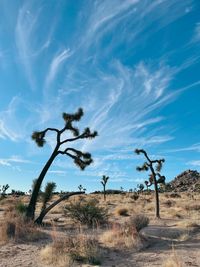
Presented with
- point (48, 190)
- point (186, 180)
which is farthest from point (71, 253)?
point (186, 180)

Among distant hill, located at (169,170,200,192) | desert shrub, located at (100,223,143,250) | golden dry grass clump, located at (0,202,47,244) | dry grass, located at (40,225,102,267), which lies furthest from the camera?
distant hill, located at (169,170,200,192)

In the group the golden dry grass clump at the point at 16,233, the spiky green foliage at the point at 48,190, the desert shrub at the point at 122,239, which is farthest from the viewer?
the spiky green foliage at the point at 48,190

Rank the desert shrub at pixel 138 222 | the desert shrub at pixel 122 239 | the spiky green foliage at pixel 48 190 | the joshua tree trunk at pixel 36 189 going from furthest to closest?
the spiky green foliage at pixel 48 190
the joshua tree trunk at pixel 36 189
the desert shrub at pixel 138 222
the desert shrub at pixel 122 239

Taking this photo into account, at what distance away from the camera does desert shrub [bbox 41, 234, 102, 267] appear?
803 centimetres

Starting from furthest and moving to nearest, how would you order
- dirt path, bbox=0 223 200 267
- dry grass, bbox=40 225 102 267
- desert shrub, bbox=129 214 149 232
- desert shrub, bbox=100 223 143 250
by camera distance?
desert shrub, bbox=129 214 149 232 → desert shrub, bbox=100 223 143 250 → dirt path, bbox=0 223 200 267 → dry grass, bbox=40 225 102 267

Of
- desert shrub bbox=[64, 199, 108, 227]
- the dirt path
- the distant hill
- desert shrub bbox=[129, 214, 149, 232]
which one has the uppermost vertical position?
the distant hill

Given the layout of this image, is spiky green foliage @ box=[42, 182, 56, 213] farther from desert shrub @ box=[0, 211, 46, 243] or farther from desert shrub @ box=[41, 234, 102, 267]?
desert shrub @ box=[41, 234, 102, 267]

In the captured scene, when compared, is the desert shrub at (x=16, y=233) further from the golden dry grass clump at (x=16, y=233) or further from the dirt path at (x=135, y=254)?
the dirt path at (x=135, y=254)

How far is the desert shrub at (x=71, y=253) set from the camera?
26.3ft

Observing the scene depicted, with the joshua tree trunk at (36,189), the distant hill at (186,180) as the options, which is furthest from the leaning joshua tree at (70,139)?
the distant hill at (186,180)

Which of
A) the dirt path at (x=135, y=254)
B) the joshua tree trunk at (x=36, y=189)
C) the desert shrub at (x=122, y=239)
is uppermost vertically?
the joshua tree trunk at (x=36, y=189)

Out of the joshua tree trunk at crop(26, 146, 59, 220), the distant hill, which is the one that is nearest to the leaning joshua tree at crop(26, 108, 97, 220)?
the joshua tree trunk at crop(26, 146, 59, 220)

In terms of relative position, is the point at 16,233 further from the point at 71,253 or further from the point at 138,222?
the point at 138,222

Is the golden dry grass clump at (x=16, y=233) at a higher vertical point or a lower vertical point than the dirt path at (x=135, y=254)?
higher
